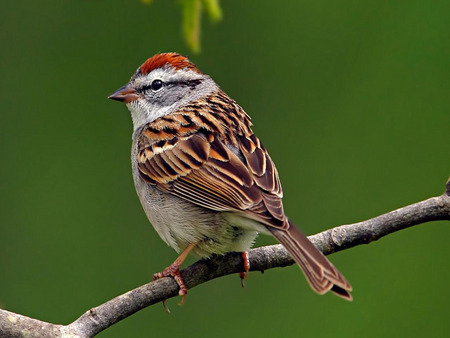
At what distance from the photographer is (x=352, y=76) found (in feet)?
27.1

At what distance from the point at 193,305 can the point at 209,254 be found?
8.05 feet

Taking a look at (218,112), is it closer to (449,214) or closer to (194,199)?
(194,199)

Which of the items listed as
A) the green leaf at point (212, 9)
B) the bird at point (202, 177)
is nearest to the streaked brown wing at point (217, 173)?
the bird at point (202, 177)

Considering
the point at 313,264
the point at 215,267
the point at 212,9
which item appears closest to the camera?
the point at 212,9

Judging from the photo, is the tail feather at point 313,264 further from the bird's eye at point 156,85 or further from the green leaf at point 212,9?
the bird's eye at point 156,85

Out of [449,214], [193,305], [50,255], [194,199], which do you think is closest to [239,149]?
[194,199]

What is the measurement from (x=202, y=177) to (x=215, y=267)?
50 centimetres

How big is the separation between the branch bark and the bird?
86 millimetres

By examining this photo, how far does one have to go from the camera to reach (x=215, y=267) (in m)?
5.05

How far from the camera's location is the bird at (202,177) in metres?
4.72

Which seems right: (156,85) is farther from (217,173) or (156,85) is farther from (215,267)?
(215,267)

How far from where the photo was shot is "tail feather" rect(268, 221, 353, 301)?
4.26 metres

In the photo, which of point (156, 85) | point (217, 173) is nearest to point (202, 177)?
point (217, 173)

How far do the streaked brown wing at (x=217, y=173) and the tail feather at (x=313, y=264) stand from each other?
0.09 meters
